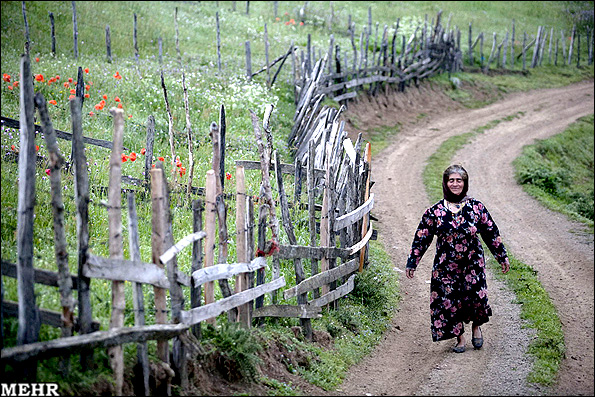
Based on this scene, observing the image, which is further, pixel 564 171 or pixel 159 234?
pixel 564 171

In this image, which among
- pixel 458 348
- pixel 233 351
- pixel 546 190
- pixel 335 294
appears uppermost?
pixel 233 351

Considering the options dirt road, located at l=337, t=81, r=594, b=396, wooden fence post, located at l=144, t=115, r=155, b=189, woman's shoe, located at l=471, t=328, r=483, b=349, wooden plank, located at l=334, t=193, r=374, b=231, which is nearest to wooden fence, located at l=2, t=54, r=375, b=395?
wooden plank, located at l=334, t=193, r=374, b=231

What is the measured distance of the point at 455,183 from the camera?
19.2 feet

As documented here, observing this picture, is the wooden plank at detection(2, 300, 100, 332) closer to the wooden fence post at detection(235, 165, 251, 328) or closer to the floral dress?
the wooden fence post at detection(235, 165, 251, 328)

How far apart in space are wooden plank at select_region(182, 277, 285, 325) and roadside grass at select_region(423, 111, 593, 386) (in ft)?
7.68

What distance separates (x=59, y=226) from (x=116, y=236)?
1.15 ft

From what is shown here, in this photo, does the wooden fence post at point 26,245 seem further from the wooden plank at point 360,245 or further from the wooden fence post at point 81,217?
the wooden plank at point 360,245

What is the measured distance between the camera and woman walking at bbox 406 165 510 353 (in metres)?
5.90

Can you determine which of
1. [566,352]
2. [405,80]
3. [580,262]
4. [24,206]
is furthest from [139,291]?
[405,80]

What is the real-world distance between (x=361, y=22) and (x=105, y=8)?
36.2 ft

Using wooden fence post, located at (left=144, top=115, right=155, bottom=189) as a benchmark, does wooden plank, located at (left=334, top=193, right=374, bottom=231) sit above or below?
below

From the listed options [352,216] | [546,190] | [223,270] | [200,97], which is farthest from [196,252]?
[546,190]

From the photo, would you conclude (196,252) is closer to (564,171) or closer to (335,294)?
(335,294)

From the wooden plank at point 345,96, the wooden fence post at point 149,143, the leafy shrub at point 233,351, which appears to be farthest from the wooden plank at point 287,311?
the wooden plank at point 345,96
